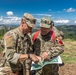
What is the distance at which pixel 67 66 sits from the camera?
40.1 ft

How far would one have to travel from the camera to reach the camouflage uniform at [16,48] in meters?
4.25

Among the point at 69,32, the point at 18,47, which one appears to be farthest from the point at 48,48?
the point at 69,32

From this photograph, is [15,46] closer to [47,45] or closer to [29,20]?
[29,20]

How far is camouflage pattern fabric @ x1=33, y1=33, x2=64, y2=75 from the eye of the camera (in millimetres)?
4953

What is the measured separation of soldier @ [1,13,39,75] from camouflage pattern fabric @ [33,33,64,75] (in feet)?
1.36

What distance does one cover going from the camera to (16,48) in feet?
14.5

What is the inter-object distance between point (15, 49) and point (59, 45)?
109 centimetres

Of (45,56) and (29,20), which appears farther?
(45,56)

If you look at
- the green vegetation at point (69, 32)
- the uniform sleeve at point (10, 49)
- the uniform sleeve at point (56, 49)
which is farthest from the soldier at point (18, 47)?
the green vegetation at point (69, 32)

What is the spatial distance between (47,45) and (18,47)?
918mm

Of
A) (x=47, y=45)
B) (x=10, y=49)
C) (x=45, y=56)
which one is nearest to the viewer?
(x=10, y=49)

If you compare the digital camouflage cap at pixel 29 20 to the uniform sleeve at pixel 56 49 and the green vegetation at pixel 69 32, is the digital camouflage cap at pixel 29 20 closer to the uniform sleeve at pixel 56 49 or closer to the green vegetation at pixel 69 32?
the uniform sleeve at pixel 56 49

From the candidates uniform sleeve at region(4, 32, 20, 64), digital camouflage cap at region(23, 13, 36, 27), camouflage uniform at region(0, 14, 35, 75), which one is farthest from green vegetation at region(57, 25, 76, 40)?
uniform sleeve at region(4, 32, 20, 64)

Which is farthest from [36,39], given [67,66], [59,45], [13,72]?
[67,66]
